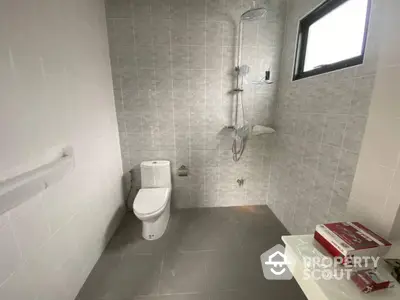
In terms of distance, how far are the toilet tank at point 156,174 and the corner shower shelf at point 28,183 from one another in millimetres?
963

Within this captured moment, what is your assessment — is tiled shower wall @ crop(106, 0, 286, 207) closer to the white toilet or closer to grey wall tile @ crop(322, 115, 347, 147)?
the white toilet

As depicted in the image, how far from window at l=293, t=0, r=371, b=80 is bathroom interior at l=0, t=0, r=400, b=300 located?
0.02 meters

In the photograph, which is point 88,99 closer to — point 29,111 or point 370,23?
point 29,111

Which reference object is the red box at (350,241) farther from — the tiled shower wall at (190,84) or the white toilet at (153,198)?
the tiled shower wall at (190,84)

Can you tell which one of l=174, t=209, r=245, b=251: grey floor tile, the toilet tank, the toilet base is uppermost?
the toilet tank

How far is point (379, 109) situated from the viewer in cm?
91

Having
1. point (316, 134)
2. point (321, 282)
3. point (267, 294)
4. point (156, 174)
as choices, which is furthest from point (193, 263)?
point (316, 134)

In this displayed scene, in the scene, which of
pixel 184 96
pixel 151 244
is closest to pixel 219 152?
pixel 184 96

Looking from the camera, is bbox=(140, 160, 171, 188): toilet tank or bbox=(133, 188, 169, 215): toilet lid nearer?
bbox=(133, 188, 169, 215): toilet lid

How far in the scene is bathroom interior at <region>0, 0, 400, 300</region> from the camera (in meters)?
0.90

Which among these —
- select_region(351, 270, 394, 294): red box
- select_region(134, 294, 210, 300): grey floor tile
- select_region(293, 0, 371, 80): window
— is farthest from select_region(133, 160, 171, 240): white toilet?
select_region(293, 0, 371, 80): window

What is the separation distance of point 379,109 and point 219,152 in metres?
1.50

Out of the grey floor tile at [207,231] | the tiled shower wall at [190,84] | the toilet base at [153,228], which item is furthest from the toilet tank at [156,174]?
the grey floor tile at [207,231]

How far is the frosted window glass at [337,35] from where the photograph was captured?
1174mm
